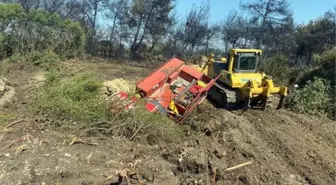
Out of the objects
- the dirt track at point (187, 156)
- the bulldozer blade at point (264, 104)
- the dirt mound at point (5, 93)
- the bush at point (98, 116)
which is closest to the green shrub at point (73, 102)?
the bush at point (98, 116)

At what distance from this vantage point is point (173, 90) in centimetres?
903

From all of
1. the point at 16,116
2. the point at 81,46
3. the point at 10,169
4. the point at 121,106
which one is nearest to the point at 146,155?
the point at 121,106

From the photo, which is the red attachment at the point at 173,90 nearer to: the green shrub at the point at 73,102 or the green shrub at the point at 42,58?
the green shrub at the point at 73,102

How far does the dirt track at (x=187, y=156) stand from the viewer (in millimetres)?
5445

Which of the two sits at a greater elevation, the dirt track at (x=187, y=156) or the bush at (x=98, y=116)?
the bush at (x=98, y=116)

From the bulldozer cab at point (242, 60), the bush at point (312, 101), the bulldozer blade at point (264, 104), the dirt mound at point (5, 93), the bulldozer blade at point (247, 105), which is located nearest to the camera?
the dirt mound at point (5, 93)

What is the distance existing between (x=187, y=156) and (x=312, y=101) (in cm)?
687

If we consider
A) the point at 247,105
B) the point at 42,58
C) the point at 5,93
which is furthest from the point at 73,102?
the point at 42,58

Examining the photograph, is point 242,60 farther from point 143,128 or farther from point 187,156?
point 187,156

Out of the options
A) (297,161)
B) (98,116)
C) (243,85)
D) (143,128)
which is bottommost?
(297,161)

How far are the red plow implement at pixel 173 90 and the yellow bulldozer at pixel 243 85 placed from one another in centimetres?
90

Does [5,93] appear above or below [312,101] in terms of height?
above

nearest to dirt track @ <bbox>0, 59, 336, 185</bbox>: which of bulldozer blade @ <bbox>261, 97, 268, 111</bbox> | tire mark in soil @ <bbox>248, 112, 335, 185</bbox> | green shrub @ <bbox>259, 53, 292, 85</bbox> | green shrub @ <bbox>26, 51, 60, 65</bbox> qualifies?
tire mark in soil @ <bbox>248, 112, 335, 185</bbox>

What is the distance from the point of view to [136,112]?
7367 mm
